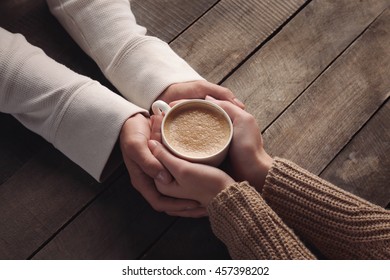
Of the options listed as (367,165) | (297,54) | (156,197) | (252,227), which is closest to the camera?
(252,227)

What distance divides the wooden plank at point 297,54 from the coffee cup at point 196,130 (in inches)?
9.6

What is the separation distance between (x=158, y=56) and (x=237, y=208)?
0.40 meters

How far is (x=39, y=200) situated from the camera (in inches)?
39.1

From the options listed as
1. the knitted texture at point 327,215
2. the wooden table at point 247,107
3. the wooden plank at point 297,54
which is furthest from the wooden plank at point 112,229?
the wooden plank at point 297,54

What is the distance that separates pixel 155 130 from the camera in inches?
36.9

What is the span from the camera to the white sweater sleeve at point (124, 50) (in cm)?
102

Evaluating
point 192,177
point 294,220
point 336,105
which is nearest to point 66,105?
point 192,177

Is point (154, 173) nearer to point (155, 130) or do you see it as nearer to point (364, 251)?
point (155, 130)

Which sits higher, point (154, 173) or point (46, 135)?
point (154, 173)

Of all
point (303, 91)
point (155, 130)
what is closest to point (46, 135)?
point (155, 130)

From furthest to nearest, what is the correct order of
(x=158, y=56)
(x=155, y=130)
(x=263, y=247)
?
(x=158, y=56), (x=155, y=130), (x=263, y=247)

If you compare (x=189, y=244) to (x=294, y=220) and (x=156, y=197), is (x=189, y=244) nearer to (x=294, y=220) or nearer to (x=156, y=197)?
(x=156, y=197)

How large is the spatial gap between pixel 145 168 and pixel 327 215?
36 cm

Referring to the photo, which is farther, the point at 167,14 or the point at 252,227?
the point at 167,14
